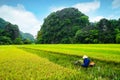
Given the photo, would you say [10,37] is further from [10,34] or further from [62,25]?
[62,25]

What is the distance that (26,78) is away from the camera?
7.43 meters

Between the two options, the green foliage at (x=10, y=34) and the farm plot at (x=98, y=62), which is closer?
the farm plot at (x=98, y=62)

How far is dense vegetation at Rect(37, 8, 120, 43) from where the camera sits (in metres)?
54.8

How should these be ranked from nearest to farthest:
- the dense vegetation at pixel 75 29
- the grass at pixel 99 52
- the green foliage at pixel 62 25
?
the grass at pixel 99 52, the dense vegetation at pixel 75 29, the green foliage at pixel 62 25

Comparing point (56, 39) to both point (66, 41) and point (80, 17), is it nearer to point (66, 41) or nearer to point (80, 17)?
A: point (66, 41)

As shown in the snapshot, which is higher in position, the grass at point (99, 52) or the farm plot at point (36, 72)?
the grass at point (99, 52)

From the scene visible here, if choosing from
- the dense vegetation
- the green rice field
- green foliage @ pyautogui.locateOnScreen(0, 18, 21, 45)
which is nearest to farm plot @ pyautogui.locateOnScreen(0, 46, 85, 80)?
the green rice field

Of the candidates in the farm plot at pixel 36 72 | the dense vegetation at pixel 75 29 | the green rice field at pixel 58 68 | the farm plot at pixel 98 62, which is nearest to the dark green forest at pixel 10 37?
the dense vegetation at pixel 75 29

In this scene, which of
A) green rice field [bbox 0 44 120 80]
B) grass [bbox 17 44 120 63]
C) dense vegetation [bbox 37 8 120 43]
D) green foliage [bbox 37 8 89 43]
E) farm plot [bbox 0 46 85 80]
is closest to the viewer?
farm plot [bbox 0 46 85 80]

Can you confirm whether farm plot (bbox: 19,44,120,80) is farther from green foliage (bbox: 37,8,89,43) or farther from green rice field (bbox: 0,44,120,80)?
green foliage (bbox: 37,8,89,43)

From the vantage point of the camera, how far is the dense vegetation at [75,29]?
2159 inches

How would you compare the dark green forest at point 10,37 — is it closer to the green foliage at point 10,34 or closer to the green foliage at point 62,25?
the green foliage at point 10,34

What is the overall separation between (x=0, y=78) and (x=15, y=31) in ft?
261

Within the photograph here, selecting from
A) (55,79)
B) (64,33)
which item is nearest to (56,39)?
(64,33)
